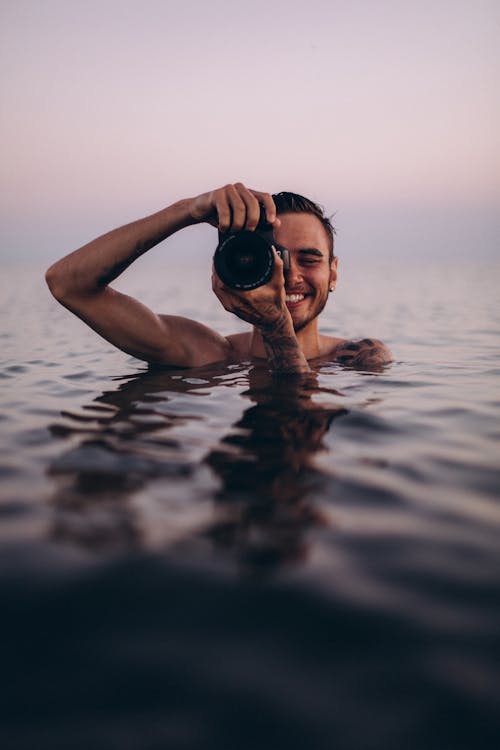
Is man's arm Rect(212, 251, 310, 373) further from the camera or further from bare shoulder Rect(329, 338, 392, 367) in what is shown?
bare shoulder Rect(329, 338, 392, 367)

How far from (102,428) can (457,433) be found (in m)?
1.74

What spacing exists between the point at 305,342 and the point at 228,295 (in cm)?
180

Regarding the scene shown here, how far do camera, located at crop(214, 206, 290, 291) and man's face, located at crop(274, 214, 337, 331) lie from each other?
1151 millimetres

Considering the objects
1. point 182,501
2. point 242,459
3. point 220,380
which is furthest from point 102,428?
point 220,380

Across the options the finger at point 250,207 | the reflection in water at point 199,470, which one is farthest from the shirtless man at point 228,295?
the reflection in water at point 199,470

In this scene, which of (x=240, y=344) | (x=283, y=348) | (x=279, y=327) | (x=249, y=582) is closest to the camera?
→ (x=249, y=582)

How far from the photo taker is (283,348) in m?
3.97

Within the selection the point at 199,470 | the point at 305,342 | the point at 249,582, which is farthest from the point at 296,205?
the point at 249,582

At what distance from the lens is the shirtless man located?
317cm

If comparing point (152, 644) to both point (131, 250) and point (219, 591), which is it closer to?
point (219, 591)

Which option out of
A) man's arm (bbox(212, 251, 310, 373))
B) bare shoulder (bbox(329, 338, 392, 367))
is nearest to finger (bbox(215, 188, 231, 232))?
man's arm (bbox(212, 251, 310, 373))

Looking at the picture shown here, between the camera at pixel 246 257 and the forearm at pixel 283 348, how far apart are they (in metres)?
0.49

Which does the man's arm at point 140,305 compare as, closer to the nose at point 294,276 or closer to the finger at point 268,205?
the finger at point 268,205

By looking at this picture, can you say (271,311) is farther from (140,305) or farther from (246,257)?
(140,305)
